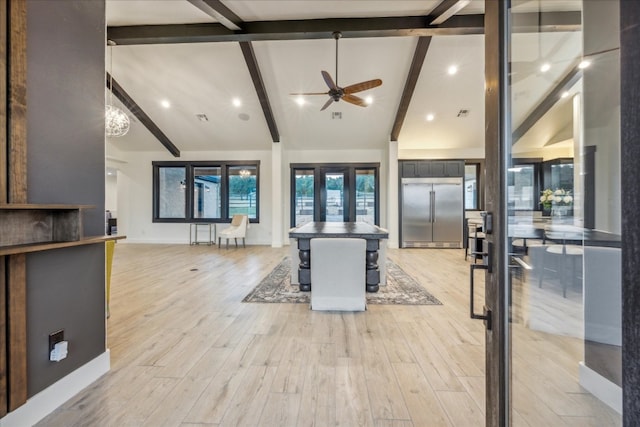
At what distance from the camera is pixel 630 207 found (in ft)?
1.70

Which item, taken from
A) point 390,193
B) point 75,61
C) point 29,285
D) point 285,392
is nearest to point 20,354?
point 29,285

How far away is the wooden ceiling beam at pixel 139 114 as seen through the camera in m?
5.68

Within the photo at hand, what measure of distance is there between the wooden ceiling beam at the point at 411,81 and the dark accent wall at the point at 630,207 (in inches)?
191

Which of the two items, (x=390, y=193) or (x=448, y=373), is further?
(x=390, y=193)

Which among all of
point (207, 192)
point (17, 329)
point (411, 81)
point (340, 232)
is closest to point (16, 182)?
point (17, 329)

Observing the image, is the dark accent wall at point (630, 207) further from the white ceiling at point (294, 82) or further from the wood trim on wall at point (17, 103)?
the white ceiling at point (294, 82)

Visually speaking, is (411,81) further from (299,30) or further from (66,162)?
(66,162)

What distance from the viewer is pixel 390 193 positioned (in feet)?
23.5

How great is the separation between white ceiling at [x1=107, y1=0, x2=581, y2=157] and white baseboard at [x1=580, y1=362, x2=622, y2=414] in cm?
443

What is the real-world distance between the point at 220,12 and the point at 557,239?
4443 millimetres

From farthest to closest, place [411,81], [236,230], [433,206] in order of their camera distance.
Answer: [236,230]
[433,206]
[411,81]

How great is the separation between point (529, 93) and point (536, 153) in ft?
0.75

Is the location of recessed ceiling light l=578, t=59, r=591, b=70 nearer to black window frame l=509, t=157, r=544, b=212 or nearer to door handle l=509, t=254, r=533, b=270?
black window frame l=509, t=157, r=544, b=212

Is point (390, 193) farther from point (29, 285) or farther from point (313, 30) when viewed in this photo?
point (29, 285)
